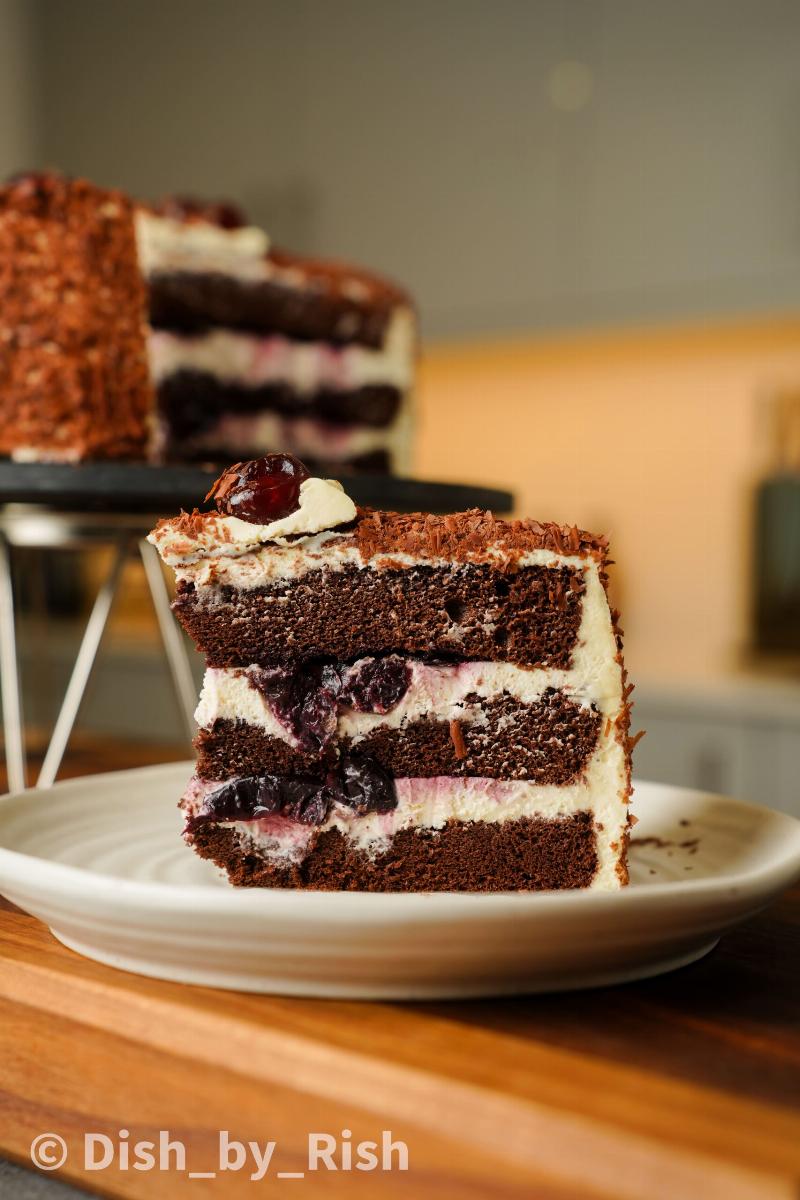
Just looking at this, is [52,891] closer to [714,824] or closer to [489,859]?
[489,859]

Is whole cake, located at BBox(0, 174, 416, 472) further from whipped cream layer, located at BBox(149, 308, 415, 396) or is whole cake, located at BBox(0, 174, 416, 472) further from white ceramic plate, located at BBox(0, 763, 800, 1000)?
white ceramic plate, located at BBox(0, 763, 800, 1000)

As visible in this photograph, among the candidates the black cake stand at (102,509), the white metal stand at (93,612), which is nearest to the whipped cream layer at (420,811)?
the black cake stand at (102,509)

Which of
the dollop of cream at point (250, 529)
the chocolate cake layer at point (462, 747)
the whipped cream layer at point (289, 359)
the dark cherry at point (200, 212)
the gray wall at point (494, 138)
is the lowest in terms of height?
the chocolate cake layer at point (462, 747)

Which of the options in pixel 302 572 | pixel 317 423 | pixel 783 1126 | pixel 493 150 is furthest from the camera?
pixel 493 150

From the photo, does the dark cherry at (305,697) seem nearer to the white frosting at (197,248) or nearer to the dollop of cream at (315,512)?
the dollop of cream at (315,512)

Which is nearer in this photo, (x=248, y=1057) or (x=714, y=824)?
(x=248, y=1057)

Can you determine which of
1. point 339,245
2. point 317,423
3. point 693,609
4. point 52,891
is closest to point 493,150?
point 339,245

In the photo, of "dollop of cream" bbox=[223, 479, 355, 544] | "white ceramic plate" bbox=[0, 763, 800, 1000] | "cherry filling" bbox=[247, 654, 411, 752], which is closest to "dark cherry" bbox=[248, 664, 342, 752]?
"cherry filling" bbox=[247, 654, 411, 752]
